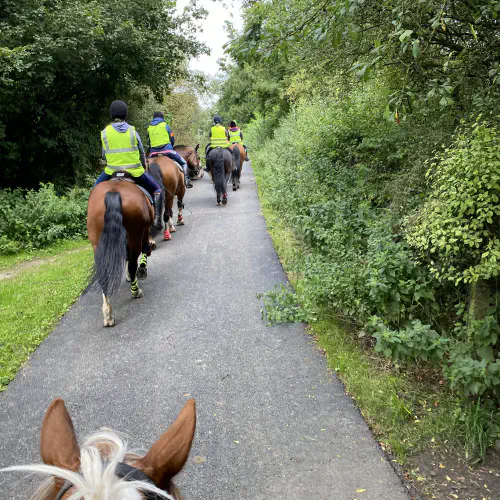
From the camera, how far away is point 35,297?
6703 mm

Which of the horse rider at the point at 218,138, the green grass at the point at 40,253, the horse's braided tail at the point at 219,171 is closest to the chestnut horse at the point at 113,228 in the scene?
the green grass at the point at 40,253

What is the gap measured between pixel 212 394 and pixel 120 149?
368 centimetres

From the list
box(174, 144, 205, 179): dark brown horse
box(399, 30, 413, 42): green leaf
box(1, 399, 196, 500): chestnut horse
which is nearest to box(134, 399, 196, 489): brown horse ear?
box(1, 399, 196, 500): chestnut horse

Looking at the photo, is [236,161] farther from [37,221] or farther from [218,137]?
[37,221]

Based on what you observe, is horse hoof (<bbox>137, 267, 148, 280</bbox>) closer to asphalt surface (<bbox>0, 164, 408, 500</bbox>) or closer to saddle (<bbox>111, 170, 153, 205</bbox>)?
asphalt surface (<bbox>0, 164, 408, 500</bbox>)

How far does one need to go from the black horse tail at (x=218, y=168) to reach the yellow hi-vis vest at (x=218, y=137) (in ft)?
1.85

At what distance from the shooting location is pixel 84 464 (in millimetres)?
1309

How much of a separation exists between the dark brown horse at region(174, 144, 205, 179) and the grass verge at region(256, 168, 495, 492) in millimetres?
12620

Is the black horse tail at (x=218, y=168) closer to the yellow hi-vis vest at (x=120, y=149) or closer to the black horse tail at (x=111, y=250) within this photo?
the yellow hi-vis vest at (x=120, y=149)

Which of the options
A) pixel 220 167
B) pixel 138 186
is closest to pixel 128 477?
pixel 138 186

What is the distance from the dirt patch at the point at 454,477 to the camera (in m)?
2.96

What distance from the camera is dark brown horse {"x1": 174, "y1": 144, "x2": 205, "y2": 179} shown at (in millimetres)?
16875

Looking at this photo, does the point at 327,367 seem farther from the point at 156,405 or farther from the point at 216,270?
the point at 216,270

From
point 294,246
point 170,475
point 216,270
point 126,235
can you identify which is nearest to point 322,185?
point 294,246
